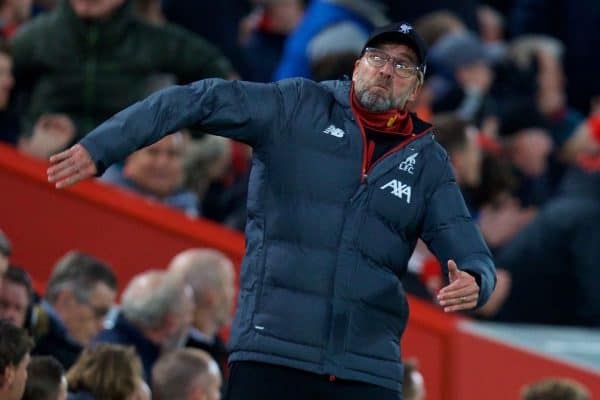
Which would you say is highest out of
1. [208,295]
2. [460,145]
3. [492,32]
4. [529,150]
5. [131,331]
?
[492,32]

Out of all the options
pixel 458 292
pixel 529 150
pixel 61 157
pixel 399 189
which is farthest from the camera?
pixel 529 150

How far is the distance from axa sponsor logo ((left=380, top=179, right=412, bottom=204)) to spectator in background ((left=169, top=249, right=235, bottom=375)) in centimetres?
300

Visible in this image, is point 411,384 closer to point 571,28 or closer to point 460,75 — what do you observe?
point 460,75

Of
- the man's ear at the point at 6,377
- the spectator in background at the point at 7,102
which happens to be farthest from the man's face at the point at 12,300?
the spectator in background at the point at 7,102

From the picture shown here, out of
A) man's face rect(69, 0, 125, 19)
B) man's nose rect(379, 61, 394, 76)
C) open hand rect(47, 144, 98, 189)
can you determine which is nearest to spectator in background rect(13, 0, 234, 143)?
man's face rect(69, 0, 125, 19)

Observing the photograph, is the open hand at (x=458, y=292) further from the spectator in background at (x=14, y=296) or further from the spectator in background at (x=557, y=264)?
the spectator in background at (x=557, y=264)

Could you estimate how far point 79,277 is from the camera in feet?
26.6

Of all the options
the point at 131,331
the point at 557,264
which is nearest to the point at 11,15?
the point at 131,331

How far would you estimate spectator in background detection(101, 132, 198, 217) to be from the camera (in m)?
9.44

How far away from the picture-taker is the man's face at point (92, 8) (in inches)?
375

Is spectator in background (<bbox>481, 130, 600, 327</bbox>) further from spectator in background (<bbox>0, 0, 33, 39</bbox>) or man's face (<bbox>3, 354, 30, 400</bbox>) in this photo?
man's face (<bbox>3, 354, 30, 400</bbox>)

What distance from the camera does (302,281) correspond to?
5.64 meters

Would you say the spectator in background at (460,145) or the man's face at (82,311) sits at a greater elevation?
the spectator in background at (460,145)

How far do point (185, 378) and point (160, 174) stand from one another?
226 centimetres
